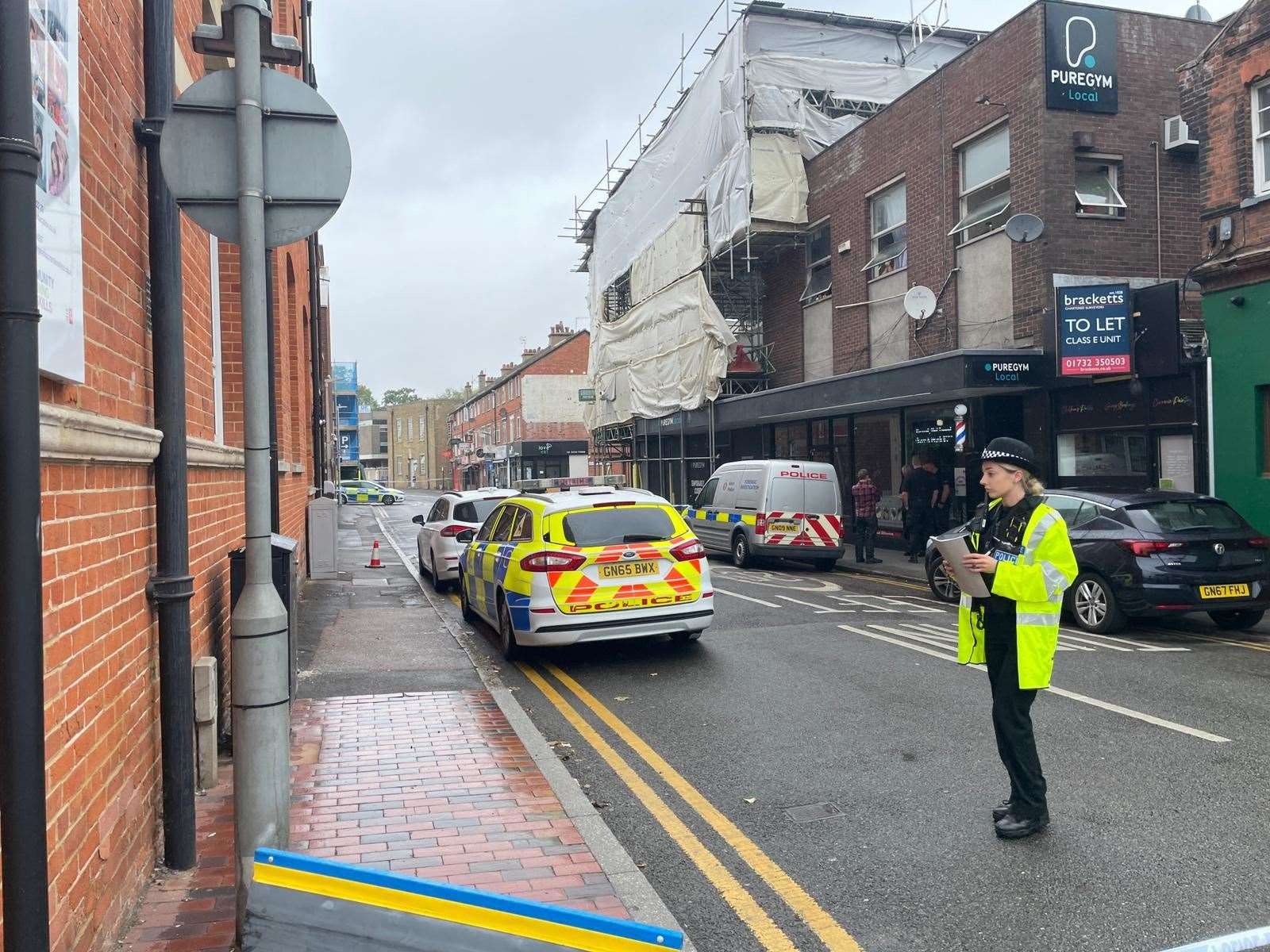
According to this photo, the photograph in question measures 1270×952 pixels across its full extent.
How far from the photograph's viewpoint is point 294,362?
16375 millimetres

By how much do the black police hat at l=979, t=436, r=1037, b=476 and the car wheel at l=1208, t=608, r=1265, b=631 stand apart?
278 inches

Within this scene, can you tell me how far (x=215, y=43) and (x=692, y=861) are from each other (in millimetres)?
3992

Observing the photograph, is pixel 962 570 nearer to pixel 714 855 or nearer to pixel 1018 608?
pixel 1018 608

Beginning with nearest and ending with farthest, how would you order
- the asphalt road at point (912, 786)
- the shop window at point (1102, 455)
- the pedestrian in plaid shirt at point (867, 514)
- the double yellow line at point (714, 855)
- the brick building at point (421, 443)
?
the double yellow line at point (714, 855) → the asphalt road at point (912, 786) → the shop window at point (1102, 455) → the pedestrian in plaid shirt at point (867, 514) → the brick building at point (421, 443)

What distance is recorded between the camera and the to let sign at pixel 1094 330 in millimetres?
14539

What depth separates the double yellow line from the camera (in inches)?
154

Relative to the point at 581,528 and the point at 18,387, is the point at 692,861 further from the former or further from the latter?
the point at 581,528

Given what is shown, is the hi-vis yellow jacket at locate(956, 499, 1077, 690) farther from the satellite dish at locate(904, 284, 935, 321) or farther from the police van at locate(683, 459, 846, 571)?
the satellite dish at locate(904, 284, 935, 321)

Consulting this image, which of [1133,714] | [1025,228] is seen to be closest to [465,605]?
[1133,714]

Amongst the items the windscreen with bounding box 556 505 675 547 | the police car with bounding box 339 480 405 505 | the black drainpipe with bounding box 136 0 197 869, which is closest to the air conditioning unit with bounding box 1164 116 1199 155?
the windscreen with bounding box 556 505 675 547

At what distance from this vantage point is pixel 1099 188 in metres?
16.7

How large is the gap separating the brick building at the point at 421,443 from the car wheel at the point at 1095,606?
87122 mm

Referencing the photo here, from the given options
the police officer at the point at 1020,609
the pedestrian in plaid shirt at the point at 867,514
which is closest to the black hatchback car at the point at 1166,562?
the police officer at the point at 1020,609

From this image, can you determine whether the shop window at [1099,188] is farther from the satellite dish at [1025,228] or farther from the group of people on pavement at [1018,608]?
the group of people on pavement at [1018,608]
